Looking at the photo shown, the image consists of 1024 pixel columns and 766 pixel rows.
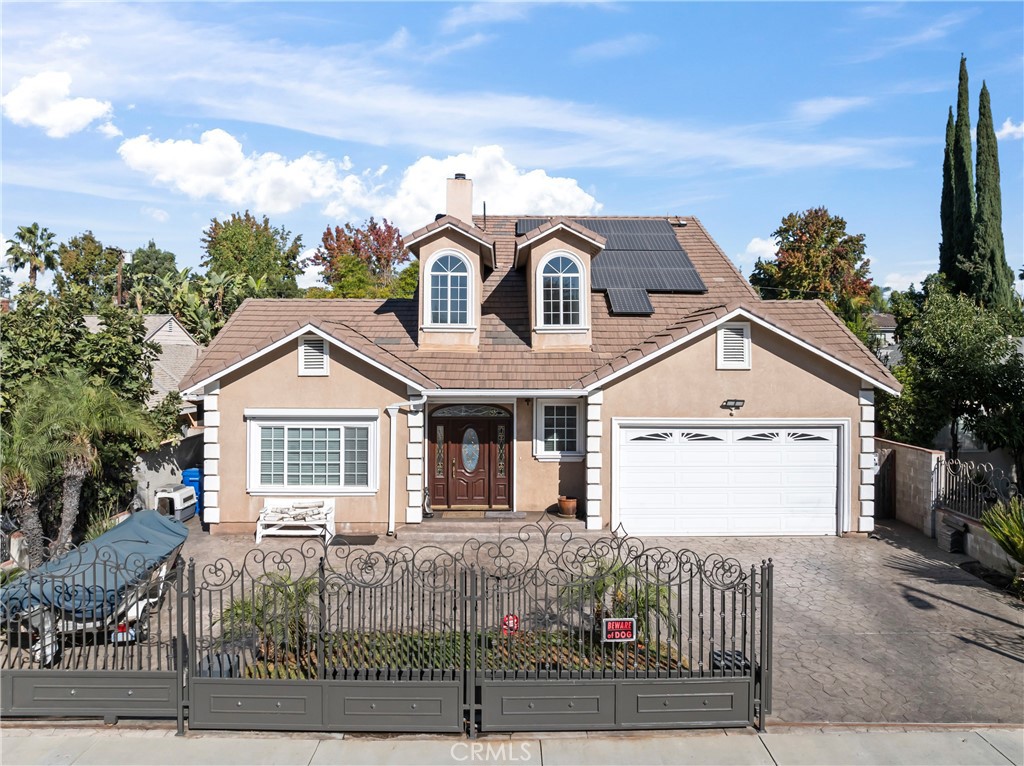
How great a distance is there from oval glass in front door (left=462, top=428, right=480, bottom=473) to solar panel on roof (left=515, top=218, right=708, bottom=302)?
4753 mm

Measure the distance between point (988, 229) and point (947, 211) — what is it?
254 cm

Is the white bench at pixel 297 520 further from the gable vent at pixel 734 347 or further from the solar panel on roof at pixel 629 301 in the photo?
the gable vent at pixel 734 347

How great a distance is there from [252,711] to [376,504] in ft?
25.3

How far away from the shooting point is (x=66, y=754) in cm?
686

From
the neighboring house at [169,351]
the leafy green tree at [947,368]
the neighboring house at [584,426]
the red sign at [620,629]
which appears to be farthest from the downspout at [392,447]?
the leafy green tree at [947,368]

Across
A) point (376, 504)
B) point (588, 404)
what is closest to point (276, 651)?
point (376, 504)

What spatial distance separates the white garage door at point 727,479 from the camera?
15.1 metres

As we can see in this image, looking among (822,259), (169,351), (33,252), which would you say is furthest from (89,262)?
(822,259)

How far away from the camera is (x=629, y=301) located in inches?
677

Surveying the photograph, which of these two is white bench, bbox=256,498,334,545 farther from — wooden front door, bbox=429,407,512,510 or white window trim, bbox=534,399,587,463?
white window trim, bbox=534,399,587,463

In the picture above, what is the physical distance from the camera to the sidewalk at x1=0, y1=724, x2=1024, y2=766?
680 cm

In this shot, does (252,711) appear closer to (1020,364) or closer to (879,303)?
(1020,364)

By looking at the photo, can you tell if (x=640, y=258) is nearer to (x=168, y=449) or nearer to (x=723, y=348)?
(x=723, y=348)

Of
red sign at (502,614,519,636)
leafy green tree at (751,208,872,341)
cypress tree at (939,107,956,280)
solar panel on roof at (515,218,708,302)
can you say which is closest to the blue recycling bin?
solar panel on roof at (515,218,708,302)
